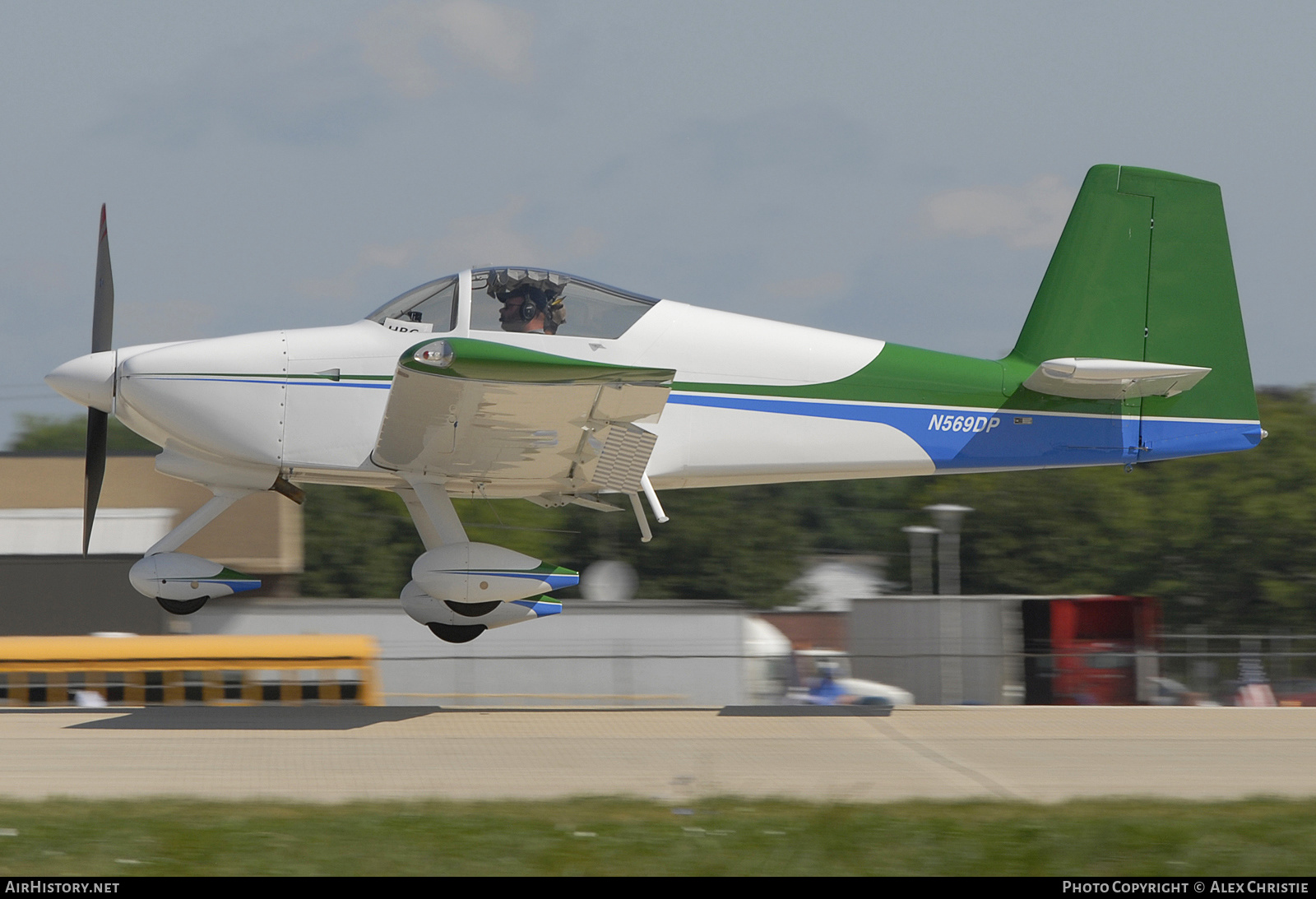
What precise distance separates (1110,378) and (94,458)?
7.85m

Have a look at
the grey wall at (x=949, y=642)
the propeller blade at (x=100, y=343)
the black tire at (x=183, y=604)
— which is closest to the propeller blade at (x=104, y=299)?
the propeller blade at (x=100, y=343)

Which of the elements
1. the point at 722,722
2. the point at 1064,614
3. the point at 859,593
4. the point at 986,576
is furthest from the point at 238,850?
the point at 859,593

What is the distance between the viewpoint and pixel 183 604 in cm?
914

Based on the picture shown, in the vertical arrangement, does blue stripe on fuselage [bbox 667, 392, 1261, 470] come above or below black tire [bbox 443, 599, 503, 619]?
above

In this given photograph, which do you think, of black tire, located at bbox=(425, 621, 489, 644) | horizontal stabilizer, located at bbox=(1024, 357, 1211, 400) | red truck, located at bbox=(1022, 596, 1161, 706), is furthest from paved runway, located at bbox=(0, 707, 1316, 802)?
red truck, located at bbox=(1022, 596, 1161, 706)

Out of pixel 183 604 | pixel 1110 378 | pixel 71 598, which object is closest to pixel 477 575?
pixel 183 604

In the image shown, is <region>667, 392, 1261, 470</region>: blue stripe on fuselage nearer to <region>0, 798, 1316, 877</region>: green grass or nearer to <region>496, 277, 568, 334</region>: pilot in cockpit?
<region>496, 277, 568, 334</region>: pilot in cockpit

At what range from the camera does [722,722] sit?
8852 mm

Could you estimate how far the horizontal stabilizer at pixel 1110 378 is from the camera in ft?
31.0

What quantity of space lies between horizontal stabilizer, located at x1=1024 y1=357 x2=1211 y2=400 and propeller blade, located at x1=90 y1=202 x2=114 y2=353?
7.12 metres

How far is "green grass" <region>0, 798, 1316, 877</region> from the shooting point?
4.98m

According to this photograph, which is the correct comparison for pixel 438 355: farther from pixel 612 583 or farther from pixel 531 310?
pixel 612 583

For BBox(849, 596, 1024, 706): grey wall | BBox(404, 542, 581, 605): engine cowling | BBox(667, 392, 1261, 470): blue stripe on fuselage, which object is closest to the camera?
BBox(404, 542, 581, 605): engine cowling

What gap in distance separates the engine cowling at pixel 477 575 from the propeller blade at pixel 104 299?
3.15 m
